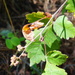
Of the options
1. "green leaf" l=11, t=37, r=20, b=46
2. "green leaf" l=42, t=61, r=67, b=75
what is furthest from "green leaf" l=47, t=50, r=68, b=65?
"green leaf" l=11, t=37, r=20, b=46

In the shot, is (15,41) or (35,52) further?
(15,41)

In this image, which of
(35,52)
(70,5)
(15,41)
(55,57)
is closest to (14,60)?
(35,52)

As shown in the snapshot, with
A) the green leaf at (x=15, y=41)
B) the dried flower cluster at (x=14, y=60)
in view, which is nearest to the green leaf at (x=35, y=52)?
the dried flower cluster at (x=14, y=60)

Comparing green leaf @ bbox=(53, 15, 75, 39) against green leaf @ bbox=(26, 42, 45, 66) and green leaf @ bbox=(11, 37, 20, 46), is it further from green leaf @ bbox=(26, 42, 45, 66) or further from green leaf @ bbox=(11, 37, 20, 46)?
green leaf @ bbox=(11, 37, 20, 46)

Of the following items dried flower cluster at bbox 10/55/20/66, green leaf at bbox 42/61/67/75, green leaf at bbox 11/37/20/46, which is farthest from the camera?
green leaf at bbox 11/37/20/46

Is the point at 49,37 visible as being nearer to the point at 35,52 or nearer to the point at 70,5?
the point at 35,52
